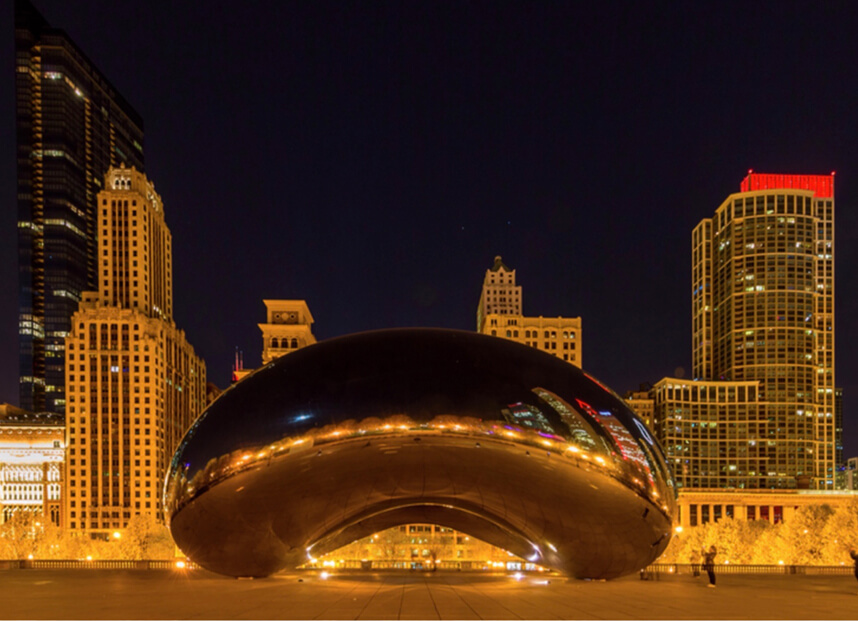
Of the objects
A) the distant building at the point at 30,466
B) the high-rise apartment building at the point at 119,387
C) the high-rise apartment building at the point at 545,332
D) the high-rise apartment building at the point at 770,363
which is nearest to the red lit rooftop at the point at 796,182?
the high-rise apartment building at the point at 770,363

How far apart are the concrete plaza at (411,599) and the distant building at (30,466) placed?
133871mm

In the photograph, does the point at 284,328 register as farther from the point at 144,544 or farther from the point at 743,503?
the point at 743,503

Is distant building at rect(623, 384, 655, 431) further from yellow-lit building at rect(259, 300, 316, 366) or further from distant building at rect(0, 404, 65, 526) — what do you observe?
distant building at rect(0, 404, 65, 526)

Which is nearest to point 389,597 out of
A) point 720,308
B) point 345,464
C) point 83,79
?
point 345,464

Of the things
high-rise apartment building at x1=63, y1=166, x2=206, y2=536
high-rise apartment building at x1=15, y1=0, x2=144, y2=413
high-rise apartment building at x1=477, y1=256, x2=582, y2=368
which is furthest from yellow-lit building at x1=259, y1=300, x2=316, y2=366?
high-rise apartment building at x1=15, y1=0, x2=144, y2=413

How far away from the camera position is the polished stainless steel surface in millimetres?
15016

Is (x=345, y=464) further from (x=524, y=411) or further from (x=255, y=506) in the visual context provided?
(x=524, y=411)

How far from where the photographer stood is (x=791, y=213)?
17512cm

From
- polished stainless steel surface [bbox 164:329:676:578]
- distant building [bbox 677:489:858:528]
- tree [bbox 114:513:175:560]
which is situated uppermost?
polished stainless steel surface [bbox 164:329:676:578]

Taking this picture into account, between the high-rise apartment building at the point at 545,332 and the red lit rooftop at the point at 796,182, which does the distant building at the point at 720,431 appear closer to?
the high-rise apartment building at the point at 545,332

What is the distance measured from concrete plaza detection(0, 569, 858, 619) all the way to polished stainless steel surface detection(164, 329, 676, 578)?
127 centimetres

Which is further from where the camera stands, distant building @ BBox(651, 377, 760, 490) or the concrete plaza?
distant building @ BBox(651, 377, 760, 490)

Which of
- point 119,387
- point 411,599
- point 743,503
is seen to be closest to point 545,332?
point 743,503

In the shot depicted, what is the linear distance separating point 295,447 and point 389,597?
3.70 meters
